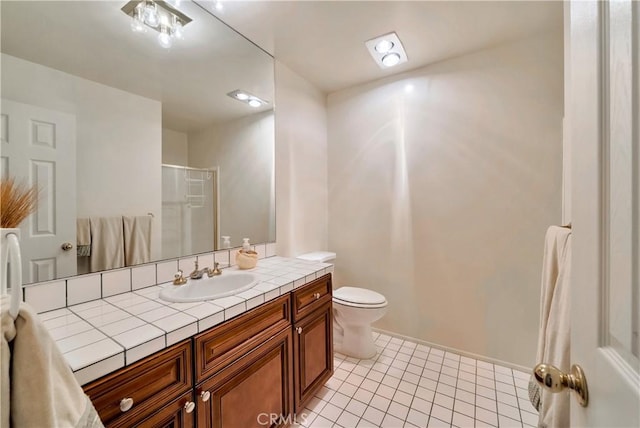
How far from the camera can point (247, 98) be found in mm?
1819

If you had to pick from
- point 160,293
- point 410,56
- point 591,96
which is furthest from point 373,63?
point 160,293

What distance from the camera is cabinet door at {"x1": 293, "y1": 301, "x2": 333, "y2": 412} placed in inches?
53.1

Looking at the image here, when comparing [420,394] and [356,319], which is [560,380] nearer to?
[420,394]

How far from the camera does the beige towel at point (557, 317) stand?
27.4 inches

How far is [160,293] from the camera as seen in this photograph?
1.12 metres

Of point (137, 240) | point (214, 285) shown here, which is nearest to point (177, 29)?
point (137, 240)

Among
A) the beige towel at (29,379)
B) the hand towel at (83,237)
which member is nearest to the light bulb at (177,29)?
the hand towel at (83,237)

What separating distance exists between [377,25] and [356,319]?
79.5 inches

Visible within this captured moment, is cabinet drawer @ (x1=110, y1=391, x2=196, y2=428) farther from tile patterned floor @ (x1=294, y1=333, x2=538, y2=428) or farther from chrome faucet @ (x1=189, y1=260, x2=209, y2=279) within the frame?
tile patterned floor @ (x1=294, y1=333, x2=538, y2=428)

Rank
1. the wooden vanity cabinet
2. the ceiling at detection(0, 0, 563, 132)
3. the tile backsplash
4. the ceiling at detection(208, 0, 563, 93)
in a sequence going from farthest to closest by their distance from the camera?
the ceiling at detection(208, 0, 563, 93) < the wooden vanity cabinet < the ceiling at detection(0, 0, 563, 132) < the tile backsplash

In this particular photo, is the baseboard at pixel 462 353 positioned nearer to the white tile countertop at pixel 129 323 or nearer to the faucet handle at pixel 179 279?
the white tile countertop at pixel 129 323

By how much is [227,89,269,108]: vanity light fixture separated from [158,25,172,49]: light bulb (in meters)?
0.42

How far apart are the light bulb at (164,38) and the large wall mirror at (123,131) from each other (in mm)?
10

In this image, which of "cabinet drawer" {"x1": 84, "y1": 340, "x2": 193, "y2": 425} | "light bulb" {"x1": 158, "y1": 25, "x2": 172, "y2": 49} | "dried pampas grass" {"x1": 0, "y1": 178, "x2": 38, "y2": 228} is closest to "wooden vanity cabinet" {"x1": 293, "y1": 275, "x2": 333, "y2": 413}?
"cabinet drawer" {"x1": 84, "y1": 340, "x2": 193, "y2": 425}
